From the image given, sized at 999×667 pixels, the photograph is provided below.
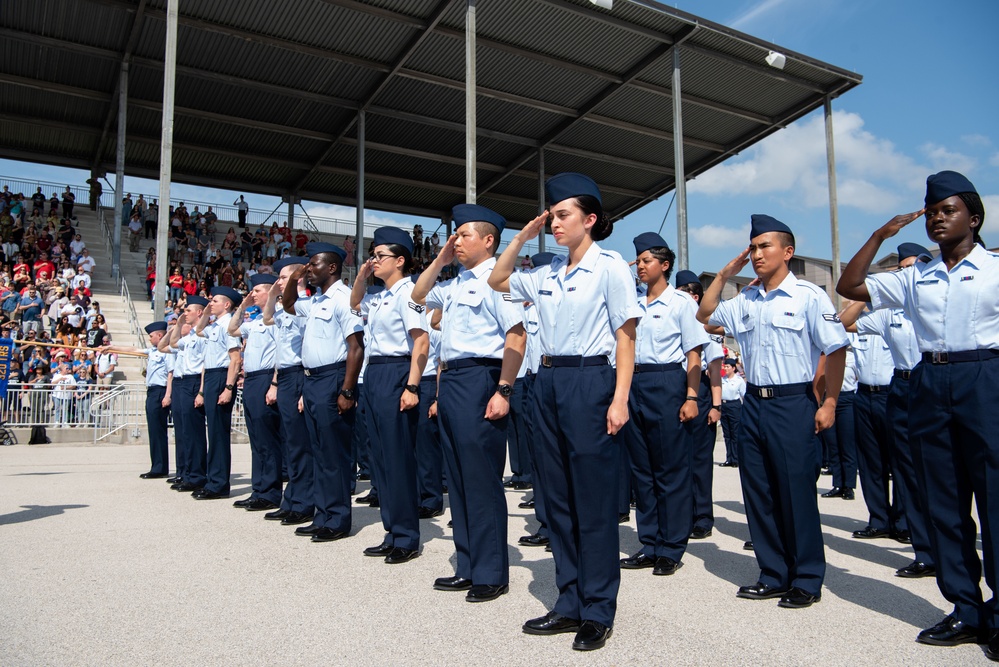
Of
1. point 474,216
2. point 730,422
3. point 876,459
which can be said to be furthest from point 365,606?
point 730,422

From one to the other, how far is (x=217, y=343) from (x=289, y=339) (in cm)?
180

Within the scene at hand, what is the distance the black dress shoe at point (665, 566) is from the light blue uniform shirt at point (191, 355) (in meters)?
5.66

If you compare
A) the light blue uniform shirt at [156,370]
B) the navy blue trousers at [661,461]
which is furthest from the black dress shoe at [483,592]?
the light blue uniform shirt at [156,370]

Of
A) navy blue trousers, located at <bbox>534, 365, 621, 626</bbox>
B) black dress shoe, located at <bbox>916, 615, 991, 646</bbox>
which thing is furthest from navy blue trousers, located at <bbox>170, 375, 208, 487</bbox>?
black dress shoe, located at <bbox>916, 615, 991, 646</bbox>

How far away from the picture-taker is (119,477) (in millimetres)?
9484

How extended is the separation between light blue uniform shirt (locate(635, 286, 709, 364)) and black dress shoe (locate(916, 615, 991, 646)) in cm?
235

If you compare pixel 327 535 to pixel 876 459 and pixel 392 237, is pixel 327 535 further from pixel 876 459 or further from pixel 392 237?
pixel 876 459

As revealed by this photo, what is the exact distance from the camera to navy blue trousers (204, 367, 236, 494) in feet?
25.3

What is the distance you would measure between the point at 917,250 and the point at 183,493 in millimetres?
7304

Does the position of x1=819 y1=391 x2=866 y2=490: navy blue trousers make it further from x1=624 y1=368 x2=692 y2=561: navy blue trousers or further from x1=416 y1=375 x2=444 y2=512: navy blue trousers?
x1=416 y1=375 x2=444 y2=512: navy blue trousers

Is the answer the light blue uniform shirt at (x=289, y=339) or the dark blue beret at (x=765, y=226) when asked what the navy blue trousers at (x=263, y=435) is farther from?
the dark blue beret at (x=765, y=226)

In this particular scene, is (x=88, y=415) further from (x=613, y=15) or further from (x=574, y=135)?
(x=574, y=135)

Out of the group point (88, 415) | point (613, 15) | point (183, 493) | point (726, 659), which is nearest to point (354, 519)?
point (183, 493)

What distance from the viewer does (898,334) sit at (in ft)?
18.6
